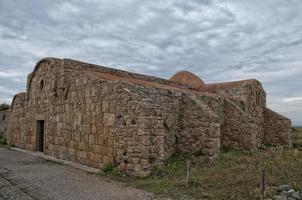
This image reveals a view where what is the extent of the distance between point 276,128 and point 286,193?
12.1 meters

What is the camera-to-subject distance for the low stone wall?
1750cm

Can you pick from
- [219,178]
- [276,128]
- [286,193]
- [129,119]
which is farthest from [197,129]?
[276,128]

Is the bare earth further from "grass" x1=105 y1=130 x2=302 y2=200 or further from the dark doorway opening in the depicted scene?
the dark doorway opening

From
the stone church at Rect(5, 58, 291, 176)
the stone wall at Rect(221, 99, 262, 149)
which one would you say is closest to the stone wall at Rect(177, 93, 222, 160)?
the stone church at Rect(5, 58, 291, 176)

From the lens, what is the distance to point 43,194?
7.12 metres

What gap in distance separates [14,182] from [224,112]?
902cm

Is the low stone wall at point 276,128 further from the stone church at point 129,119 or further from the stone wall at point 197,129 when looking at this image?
the stone wall at point 197,129

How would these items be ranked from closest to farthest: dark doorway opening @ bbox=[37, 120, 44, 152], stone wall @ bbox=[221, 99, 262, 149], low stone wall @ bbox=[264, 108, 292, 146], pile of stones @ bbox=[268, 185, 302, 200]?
pile of stones @ bbox=[268, 185, 302, 200], stone wall @ bbox=[221, 99, 262, 149], dark doorway opening @ bbox=[37, 120, 44, 152], low stone wall @ bbox=[264, 108, 292, 146]

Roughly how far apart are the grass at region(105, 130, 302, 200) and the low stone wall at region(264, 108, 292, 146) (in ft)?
22.9

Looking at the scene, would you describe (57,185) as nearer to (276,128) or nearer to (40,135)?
(40,135)

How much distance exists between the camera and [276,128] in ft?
58.2

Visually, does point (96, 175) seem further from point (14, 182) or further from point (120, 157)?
point (14, 182)

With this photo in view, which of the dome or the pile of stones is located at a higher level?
the dome

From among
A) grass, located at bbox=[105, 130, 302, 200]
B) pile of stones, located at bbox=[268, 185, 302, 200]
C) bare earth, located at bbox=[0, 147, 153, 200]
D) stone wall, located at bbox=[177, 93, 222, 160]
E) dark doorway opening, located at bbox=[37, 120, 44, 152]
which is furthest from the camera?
dark doorway opening, located at bbox=[37, 120, 44, 152]
